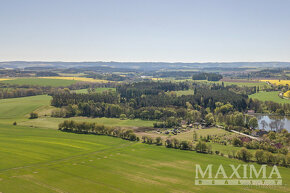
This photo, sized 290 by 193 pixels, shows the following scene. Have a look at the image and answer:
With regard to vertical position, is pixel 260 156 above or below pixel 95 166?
above

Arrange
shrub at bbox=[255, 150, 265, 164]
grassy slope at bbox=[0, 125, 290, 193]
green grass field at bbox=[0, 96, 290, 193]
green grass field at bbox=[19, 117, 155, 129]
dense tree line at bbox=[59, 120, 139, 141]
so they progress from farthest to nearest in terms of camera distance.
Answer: green grass field at bbox=[19, 117, 155, 129] → dense tree line at bbox=[59, 120, 139, 141] → shrub at bbox=[255, 150, 265, 164] → grassy slope at bbox=[0, 125, 290, 193] → green grass field at bbox=[0, 96, 290, 193]

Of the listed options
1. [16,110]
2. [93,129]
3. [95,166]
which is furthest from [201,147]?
[16,110]

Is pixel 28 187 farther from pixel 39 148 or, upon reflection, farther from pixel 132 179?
pixel 39 148

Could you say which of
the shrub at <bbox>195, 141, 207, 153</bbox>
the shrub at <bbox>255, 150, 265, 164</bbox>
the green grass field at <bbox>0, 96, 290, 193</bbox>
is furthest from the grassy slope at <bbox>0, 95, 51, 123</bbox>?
the shrub at <bbox>255, 150, 265, 164</bbox>

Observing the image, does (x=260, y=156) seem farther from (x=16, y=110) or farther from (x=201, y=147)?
(x=16, y=110)

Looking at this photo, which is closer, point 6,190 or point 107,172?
point 6,190

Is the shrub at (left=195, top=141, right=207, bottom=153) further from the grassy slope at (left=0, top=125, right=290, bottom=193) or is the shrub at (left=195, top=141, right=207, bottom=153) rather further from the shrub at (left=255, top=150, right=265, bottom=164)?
the shrub at (left=255, top=150, right=265, bottom=164)

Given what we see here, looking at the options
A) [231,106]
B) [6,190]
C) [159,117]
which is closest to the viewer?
[6,190]

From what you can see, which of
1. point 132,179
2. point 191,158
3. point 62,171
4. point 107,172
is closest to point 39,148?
point 62,171
